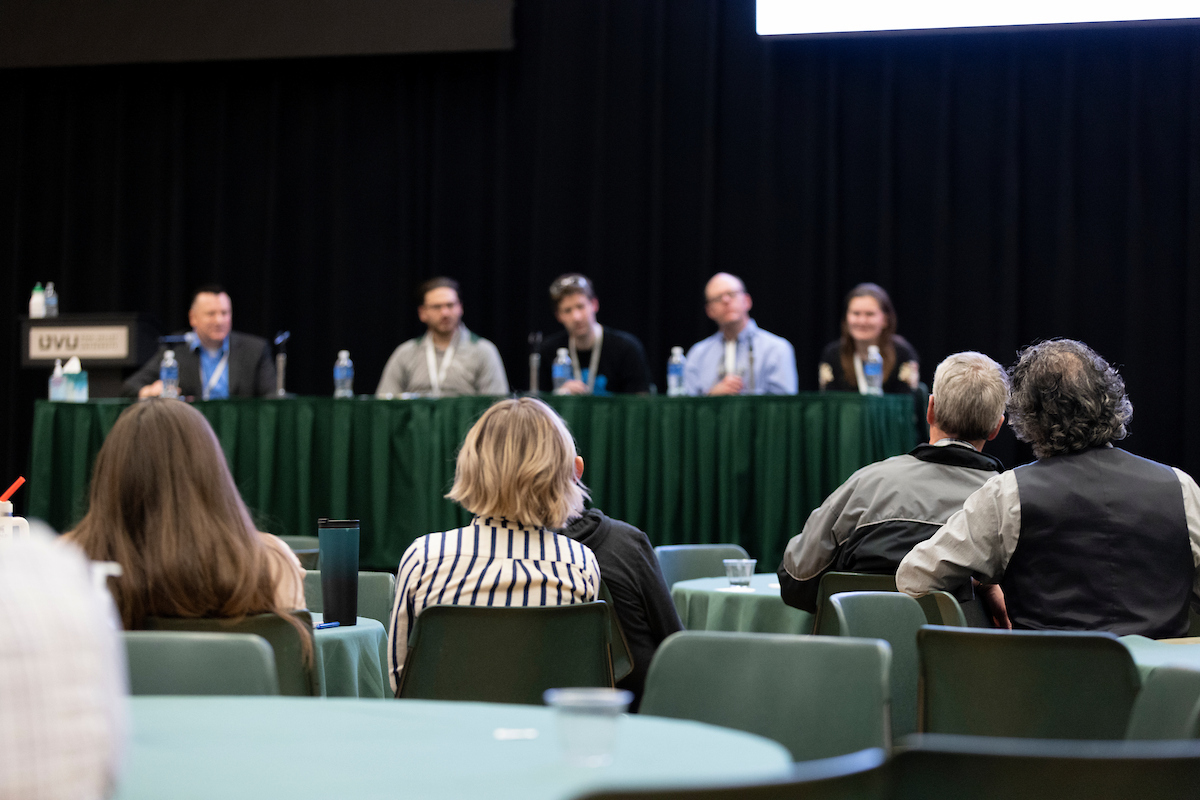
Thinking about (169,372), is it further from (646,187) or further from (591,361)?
(646,187)

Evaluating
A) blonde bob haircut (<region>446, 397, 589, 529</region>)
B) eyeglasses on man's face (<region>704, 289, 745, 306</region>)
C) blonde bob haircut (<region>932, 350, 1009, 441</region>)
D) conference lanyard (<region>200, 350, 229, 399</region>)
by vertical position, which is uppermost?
eyeglasses on man's face (<region>704, 289, 745, 306</region>)

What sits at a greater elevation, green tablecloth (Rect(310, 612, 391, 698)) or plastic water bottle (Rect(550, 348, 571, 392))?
plastic water bottle (Rect(550, 348, 571, 392))

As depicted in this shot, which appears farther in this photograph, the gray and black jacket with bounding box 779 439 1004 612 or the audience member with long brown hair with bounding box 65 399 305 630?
the gray and black jacket with bounding box 779 439 1004 612

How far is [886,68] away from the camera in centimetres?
668

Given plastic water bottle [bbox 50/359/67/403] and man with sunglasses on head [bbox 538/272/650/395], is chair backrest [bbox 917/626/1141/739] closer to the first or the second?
man with sunglasses on head [bbox 538/272/650/395]

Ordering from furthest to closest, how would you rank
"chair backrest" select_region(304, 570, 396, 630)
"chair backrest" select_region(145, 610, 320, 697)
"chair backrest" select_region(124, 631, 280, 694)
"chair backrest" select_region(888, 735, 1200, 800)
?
"chair backrest" select_region(304, 570, 396, 630), "chair backrest" select_region(145, 610, 320, 697), "chair backrest" select_region(124, 631, 280, 694), "chair backrest" select_region(888, 735, 1200, 800)

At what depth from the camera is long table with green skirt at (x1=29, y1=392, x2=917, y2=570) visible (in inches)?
188

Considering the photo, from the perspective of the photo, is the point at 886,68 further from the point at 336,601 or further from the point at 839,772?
the point at 839,772

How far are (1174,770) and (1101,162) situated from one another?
6008 millimetres

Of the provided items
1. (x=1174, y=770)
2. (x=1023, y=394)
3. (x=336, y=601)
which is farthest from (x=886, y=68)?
(x=1174, y=770)

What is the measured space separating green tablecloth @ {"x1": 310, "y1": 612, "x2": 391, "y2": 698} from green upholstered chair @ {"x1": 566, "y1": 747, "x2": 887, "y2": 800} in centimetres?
133

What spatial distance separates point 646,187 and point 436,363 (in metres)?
1.88

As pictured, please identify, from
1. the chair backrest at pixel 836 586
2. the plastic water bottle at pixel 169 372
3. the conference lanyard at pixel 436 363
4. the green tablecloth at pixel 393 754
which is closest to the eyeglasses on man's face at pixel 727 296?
the conference lanyard at pixel 436 363

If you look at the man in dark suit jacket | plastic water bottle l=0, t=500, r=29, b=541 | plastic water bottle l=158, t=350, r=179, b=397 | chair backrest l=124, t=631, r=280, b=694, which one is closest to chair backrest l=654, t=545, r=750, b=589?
plastic water bottle l=0, t=500, r=29, b=541
